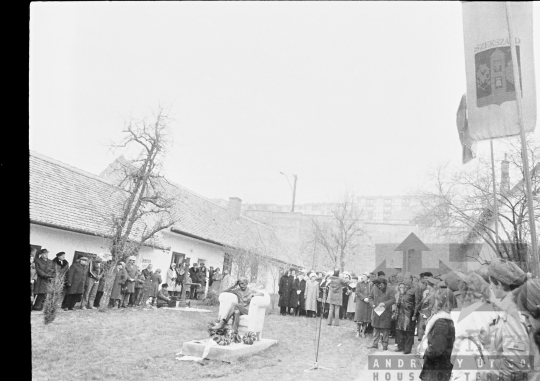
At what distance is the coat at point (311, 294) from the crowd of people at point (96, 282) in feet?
10.8

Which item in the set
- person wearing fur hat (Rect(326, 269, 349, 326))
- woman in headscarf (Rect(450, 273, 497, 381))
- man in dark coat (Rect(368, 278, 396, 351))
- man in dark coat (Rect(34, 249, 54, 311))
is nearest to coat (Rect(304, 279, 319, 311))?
person wearing fur hat (Rect(326, 269, 349, 326))

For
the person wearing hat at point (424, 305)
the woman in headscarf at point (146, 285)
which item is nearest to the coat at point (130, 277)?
the woman in headscarf at point (146, 285)

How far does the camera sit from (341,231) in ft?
81.4

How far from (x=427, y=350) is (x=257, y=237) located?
2303 centimetres

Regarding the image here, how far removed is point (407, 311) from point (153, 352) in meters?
4.76

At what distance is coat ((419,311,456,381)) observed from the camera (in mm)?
4051

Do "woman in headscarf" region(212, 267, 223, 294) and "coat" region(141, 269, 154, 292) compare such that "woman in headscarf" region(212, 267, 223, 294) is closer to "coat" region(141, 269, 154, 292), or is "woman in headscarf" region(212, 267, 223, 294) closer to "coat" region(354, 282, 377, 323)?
"coat" region(141, 269, 154, 292)

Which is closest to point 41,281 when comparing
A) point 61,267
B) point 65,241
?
point 61,267

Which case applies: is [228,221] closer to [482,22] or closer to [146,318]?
[146,318]

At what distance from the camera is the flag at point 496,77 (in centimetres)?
485

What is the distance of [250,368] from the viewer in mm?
6559

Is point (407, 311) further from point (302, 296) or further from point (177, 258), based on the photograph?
point (177, 258)

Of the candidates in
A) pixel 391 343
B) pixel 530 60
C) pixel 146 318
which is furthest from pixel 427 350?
pixel 146 318

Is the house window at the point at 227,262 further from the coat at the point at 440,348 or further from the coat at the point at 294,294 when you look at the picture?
the coat at the point at 440,348
